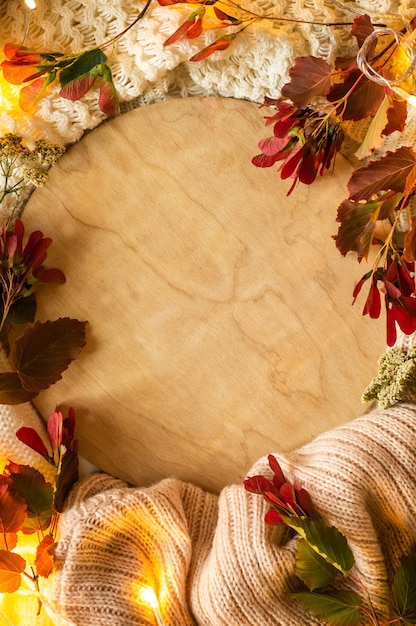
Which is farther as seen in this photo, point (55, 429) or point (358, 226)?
Result: point (55, 429)

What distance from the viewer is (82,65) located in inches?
42.3

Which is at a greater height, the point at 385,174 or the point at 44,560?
the point at 385,174

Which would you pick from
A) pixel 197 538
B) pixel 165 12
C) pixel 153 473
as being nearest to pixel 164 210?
pixel 165 12

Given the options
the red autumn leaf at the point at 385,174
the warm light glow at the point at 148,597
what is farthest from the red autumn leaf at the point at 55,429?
the red autumn leaf at the point at 385,174

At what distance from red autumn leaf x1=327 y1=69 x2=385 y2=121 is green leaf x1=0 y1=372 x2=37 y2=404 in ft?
2.31

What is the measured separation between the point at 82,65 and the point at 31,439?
65 centimetres

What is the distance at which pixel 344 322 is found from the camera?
1.14m

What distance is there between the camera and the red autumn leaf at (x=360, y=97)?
3.14ft

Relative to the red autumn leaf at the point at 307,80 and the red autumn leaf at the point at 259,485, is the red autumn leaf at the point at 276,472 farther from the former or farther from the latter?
the red autumn leaf at the point at 307,80

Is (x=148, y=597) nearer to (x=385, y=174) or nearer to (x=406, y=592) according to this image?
(x=406, y=592)

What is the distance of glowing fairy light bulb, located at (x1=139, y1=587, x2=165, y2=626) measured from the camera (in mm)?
1050

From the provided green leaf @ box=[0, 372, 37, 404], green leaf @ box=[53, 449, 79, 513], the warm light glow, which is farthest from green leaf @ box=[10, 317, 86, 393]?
the warm light glow

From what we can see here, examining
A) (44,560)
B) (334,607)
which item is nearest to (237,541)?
(334,607)

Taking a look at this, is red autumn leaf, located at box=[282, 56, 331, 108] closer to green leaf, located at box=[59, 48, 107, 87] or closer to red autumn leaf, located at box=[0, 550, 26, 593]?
green leaf, located at box=[59, 48, 107, 87]
